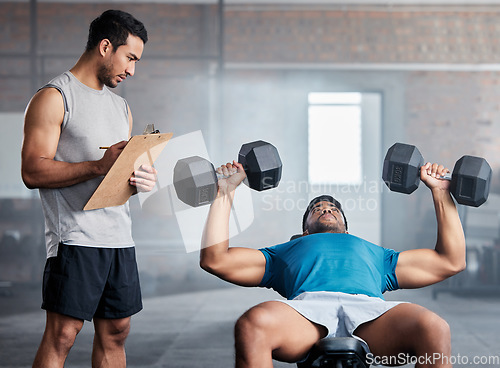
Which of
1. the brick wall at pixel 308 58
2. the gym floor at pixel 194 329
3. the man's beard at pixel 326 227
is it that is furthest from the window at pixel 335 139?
the man's beard at pixel 326 227

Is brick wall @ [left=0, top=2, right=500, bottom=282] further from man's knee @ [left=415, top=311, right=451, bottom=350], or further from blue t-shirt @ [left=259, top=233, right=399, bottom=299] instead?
man's knee @ [left=415, top=311, right=451, bottom=350]

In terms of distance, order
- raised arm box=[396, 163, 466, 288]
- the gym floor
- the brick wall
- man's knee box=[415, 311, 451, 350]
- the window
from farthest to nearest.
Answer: the window
the brick wall
the gym floor
raised arm box=[396, 163, 466, 288]
man's knee box=[415, 311, 451, 350]

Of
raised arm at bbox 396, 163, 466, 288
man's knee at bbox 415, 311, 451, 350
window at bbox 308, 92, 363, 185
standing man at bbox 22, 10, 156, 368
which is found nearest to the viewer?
man's knee at bbox 415, 311, 451, 350

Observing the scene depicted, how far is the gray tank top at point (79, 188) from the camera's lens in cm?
155

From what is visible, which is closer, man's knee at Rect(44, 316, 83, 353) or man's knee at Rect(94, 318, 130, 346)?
man's knee at Rect(44, 316, 83, 353)

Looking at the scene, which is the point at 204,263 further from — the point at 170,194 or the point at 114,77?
the point at 114,77

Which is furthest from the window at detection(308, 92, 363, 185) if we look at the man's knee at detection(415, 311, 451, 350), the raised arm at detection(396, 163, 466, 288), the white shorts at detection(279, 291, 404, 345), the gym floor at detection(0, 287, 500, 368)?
the man's knee at detection(415, 311, 451, 350)

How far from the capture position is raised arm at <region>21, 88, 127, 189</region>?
1.47 meters

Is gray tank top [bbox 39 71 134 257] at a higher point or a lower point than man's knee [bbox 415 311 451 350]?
Answer: higher

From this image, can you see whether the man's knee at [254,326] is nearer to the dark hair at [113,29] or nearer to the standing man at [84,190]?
the standing man at [84,190]

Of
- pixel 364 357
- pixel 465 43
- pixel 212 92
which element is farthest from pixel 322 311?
pixel 465 43

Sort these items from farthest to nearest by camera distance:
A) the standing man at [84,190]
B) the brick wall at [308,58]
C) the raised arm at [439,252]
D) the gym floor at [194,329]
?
the brick wall at [308,58], the gym floor at [194,329], the raised arm at [439,252], the standing man at [84,190]

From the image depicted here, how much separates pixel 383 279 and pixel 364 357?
417mm

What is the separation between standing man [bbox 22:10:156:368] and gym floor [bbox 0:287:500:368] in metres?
1.31
